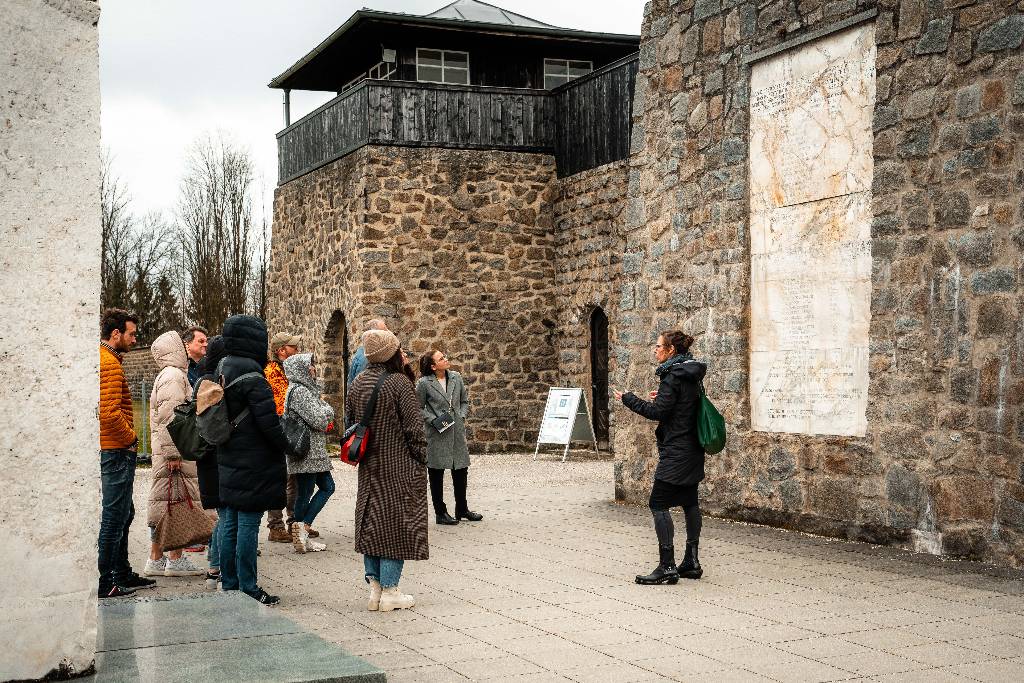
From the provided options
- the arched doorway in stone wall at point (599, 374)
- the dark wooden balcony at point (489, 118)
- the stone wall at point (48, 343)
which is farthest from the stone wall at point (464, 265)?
the stone wall at point (48, 343)

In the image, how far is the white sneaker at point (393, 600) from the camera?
289 inches

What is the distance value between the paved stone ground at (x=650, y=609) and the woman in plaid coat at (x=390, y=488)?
281 millimetres

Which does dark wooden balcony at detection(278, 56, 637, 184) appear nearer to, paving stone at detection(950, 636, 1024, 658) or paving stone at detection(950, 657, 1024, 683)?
paving stone at detection(950, 636, 1024, 658)

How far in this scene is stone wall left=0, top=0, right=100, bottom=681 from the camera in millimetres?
4219

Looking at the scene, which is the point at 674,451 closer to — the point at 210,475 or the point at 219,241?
the point at 210,475

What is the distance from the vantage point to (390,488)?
Result: 24.4 ft

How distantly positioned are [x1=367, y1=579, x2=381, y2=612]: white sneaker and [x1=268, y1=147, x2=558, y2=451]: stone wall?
1254 centimetres

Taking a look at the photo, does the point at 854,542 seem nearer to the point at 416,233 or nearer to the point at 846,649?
the point at 846,649

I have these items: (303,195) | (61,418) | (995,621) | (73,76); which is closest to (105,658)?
(61,418)

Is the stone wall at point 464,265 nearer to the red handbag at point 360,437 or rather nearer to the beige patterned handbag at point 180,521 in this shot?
the beige patterned handbag at point 180,521

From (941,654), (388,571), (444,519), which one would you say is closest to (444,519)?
(444,519)

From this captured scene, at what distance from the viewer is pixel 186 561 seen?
9.15 m

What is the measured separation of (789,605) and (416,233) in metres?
13.8

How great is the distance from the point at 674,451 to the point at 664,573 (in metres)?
0.81
